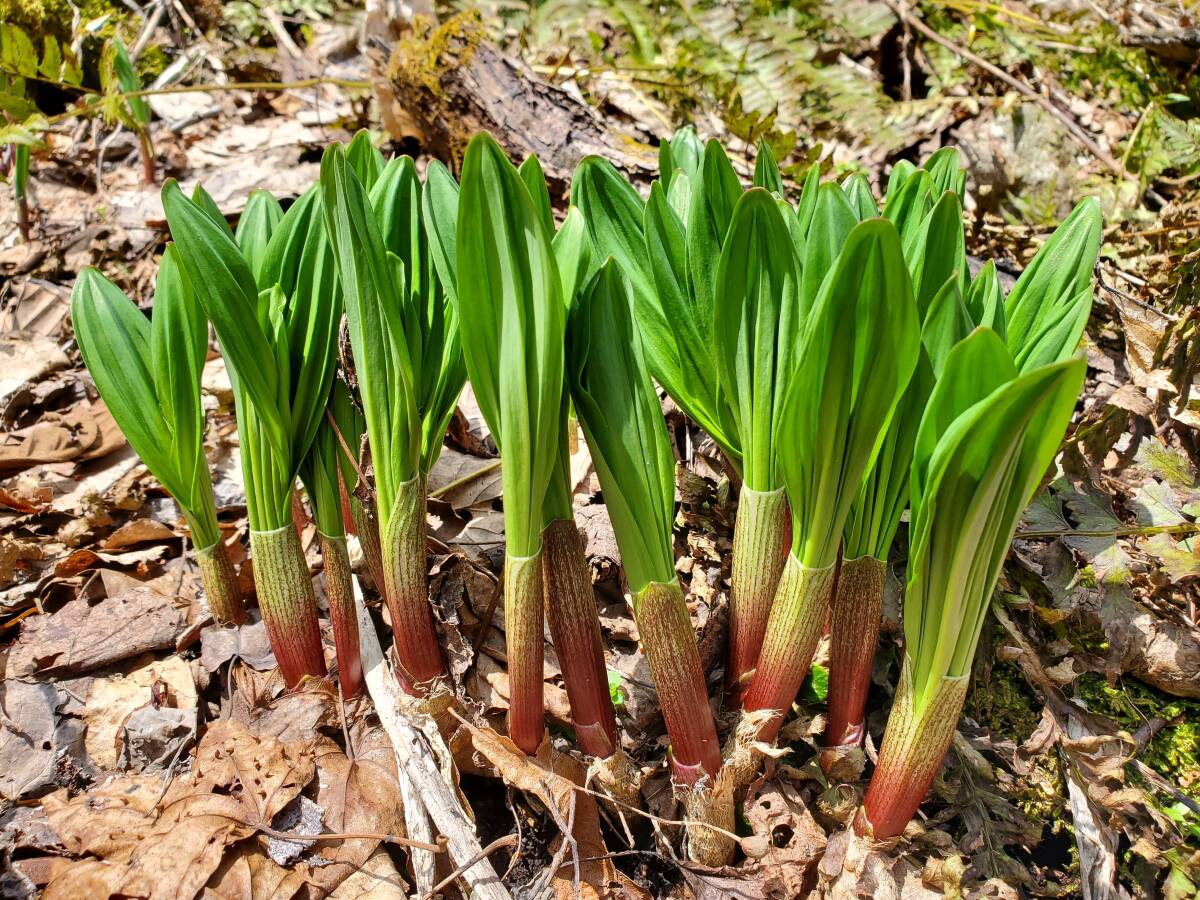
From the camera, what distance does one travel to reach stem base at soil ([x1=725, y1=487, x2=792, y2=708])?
1353mm

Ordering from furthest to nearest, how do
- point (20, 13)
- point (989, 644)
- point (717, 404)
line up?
point (20, 13), point (989, 644), point (717, 404)

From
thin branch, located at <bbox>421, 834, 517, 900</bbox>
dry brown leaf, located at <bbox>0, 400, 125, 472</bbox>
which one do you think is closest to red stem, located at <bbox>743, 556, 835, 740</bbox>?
thin branch, located at <bbox>421, 834, 517, 900</bbox>

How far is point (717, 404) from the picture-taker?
4.67 feet

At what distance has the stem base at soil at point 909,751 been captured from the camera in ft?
4.03

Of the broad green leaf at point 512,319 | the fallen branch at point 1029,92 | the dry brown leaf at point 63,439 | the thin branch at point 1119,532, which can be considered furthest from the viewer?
the fallen branch at point 1029,92

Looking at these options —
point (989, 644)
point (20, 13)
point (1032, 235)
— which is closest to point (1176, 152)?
point (1032, 235)

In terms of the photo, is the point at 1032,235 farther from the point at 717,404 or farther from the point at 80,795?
the point at 80,795

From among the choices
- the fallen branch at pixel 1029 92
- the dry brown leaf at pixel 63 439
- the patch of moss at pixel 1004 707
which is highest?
the fallen branch at pixel 1029 92

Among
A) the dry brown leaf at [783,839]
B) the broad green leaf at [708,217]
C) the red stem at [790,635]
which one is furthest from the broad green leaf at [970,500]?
the broad green leaf at [708,217]

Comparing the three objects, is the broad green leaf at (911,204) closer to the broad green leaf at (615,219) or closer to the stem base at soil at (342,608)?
the broad green leaf at (615,219)

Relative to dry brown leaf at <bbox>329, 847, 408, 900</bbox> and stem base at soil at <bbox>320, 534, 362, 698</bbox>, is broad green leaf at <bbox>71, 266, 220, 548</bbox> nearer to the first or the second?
stem base at soil at <bbox>320, 534, 362, 698</bbox>

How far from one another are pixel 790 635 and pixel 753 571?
0.45 ft

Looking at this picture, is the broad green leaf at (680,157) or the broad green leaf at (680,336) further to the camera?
the broad green leaf at (680,157)

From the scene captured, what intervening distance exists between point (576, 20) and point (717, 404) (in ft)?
13.3
